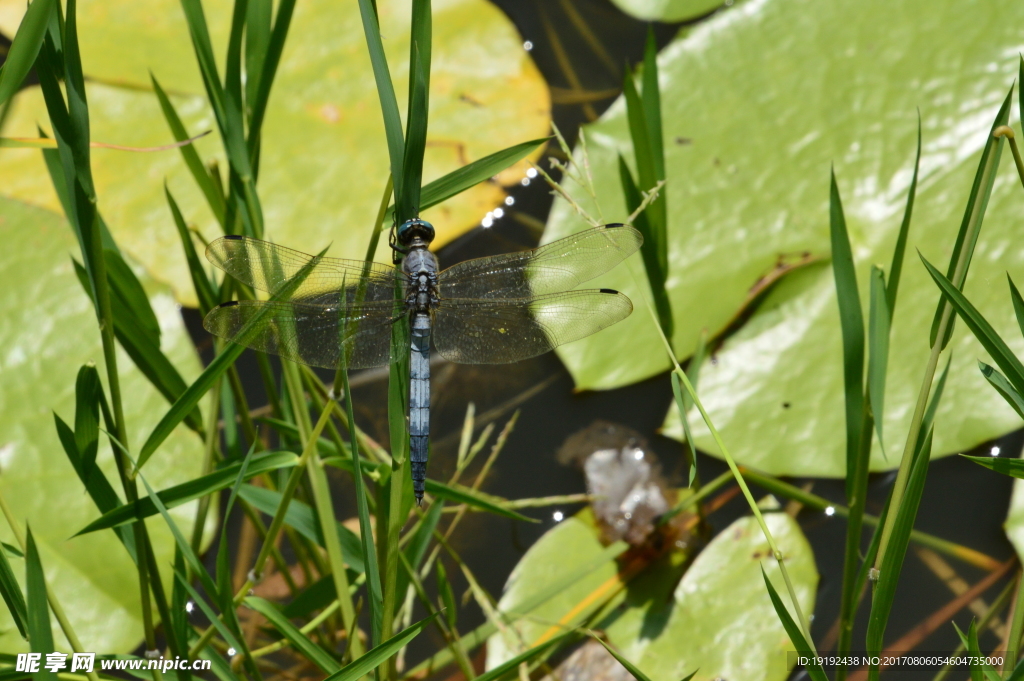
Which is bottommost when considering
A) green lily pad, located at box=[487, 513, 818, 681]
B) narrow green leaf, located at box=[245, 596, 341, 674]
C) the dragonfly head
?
green lily pad, located at box=[487, 513, 818, 681]

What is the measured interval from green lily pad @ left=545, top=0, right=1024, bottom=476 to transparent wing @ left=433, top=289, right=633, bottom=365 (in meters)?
0.44

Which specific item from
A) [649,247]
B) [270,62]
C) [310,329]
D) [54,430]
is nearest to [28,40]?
[270,62]

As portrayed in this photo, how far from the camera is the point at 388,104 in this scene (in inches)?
42.1

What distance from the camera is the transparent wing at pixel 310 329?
1353 millimetres

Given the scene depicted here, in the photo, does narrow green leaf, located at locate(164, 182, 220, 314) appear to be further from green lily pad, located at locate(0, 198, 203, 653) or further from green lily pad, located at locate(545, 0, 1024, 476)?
green lily pad, located at locate(545, 0, 1024, 476)

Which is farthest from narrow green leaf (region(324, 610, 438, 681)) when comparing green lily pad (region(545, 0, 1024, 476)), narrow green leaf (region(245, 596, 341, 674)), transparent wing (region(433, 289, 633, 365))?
green lily pad (region(545, 0, 1024, 476))

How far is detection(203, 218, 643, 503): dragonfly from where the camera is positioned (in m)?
1.39

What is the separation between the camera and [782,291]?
205 centimetres

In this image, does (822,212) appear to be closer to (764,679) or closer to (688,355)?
(688,355)

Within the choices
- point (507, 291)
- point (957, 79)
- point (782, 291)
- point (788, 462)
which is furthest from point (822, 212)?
point (507, 291)

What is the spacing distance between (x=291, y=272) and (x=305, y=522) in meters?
0.50

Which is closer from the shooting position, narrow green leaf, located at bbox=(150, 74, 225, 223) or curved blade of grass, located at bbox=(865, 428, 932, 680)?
curved blade of grass, located at bbox=(865, 428, 932, 680)

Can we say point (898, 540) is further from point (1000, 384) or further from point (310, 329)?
point (310, 329)

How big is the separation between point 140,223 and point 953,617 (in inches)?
110
